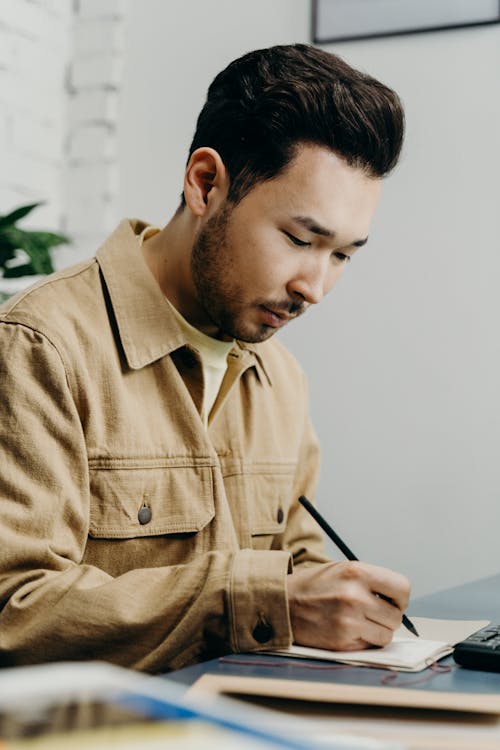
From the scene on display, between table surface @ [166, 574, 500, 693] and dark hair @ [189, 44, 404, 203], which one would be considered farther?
dark hair @ [189, 44, 404, 203]

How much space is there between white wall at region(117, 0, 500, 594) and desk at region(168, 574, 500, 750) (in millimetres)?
1197

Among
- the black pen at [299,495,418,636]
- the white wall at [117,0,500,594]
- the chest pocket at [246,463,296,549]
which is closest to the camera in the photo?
the black pen at [299,495,418,636]

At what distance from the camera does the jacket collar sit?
3.77 feet

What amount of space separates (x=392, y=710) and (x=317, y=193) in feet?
2.19

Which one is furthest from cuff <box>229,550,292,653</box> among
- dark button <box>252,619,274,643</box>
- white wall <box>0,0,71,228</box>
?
white wall <box>0,0,71,228</box>

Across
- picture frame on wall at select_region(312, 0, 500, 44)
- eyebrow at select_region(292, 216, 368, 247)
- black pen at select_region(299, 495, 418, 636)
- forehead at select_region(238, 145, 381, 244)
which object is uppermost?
picture frame on wall at select_region(312, 0, 500, 44)

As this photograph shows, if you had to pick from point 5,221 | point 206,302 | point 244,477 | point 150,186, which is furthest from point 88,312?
point 150,186

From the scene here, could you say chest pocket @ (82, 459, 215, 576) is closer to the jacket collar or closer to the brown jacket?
the brown jacket

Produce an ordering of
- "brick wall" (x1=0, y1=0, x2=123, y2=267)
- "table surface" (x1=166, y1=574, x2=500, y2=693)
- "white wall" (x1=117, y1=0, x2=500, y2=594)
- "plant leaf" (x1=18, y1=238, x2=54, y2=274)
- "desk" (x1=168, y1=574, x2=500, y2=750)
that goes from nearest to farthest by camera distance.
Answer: "desk" (x1=168, y1=574, x2=500, y2=750) < "table surface" (x1=166, y1=574, x2=500, y2=693) < "plant leaf" (x1=18, y1=238, x2=54, y2=274) < "white wall" (x1=117, y1=0, x2=500, y2=594) < "brick wall" (x1=0, y1=0, x2=123, y2=267)

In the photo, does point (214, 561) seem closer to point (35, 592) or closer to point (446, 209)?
point (35, 592)

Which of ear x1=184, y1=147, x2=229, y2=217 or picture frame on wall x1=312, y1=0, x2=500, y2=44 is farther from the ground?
picture frame on wall x1=312, y1=0, x2=500, y2=44

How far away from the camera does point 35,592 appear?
0.91 meters

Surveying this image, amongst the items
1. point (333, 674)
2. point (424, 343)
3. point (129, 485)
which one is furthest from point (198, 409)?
point (424, 343)

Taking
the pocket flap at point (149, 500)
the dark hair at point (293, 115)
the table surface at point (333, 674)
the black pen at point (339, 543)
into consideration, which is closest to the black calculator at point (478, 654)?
the table surface at point (333, 674)
